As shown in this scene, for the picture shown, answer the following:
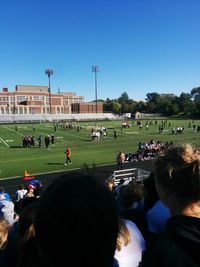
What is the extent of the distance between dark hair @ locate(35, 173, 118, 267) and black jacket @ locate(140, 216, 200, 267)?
319 millimetres

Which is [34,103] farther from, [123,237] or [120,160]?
[123,237]

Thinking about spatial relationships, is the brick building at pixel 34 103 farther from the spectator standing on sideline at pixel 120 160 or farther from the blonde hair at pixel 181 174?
the blonde hair at pixel 181 174

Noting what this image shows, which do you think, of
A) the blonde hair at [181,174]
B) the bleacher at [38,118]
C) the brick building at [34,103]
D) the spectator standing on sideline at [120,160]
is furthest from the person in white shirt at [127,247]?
the brick building at [34,103]

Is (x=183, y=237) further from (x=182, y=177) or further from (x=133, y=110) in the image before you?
(x=133, y=110)

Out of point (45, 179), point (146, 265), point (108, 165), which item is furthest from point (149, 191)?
point (108, 165)

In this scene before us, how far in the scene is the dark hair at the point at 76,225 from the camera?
4.70ft

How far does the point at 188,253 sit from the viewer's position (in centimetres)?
169

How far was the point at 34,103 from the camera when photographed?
138 metres

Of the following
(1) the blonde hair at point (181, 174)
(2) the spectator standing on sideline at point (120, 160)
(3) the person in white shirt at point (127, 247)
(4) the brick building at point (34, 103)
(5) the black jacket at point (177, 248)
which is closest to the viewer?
(5) the black jacket at point (177, 248)

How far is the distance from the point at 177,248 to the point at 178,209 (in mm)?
510

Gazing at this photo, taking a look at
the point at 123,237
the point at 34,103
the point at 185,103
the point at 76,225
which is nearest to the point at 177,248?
the point at 76,225

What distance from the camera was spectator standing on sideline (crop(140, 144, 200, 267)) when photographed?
167 cm

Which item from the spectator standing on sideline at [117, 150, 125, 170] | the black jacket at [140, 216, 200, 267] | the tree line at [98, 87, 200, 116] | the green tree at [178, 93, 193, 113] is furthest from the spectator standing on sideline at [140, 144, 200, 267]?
the green tree at [178, 93, 193, 113]

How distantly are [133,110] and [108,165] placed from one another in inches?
5081
